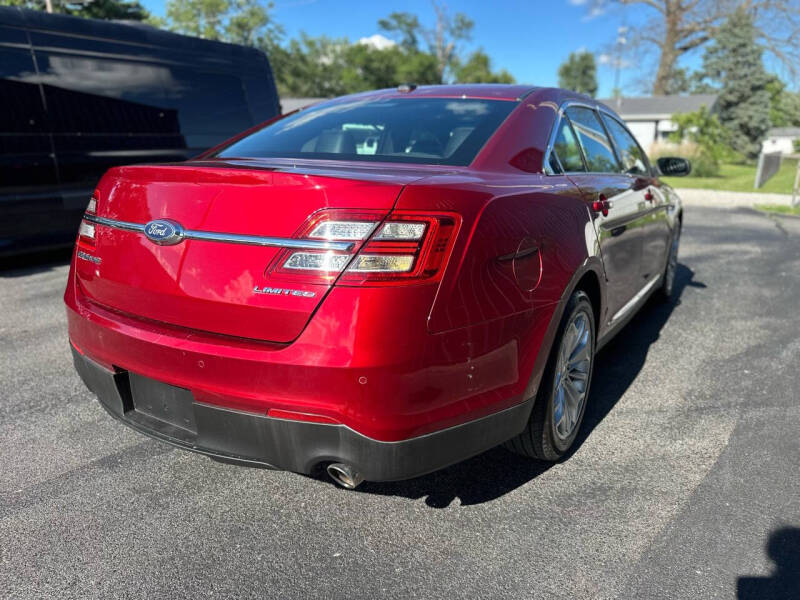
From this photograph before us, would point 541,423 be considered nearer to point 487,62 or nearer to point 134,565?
point 134,565

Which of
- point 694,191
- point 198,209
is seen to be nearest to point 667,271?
point 198,209

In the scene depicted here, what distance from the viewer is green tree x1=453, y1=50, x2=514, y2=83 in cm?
6894

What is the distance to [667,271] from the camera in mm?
5191

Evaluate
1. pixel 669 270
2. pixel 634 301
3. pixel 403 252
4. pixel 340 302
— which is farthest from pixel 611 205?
pixel 669 270

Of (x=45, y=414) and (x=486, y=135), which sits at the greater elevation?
(x=486, y=135)

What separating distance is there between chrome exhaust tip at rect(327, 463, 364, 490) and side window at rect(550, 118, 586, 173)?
60.4 inches

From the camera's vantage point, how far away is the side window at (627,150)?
3.89 m

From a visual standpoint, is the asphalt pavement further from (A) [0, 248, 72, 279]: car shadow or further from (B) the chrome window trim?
(A) [0, 248, 72, 279]: car shadow

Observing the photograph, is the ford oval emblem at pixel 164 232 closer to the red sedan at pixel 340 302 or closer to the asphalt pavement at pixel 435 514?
the red sedan at pixel 340 302

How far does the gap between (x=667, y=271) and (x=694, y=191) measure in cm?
1373

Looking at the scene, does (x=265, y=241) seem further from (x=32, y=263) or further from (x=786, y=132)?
(x=786, y=132)

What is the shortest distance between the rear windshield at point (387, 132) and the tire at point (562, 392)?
80 centimetres

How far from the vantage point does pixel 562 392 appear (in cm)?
262

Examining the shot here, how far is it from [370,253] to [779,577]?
5.56 ft
